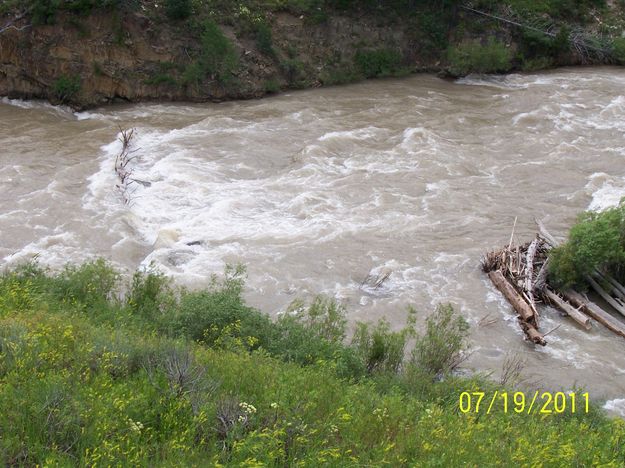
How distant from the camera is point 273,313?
41.2 feet

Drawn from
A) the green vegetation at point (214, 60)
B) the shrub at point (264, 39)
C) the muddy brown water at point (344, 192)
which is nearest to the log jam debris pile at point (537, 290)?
the muddy brown water at point (344, 192)

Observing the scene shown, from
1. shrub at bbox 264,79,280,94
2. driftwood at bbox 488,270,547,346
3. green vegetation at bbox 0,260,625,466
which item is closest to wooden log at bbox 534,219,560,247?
driftwood at bbox 488,270,547,346

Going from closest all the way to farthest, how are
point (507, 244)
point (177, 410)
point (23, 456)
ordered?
1. point (23, 456)
2. point (177, 410)
3. point (507, 244)

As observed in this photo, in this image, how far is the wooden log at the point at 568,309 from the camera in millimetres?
12297

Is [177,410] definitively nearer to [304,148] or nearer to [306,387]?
[306,387]

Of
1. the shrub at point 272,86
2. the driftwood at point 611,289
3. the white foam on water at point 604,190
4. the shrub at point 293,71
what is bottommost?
the driftwood at point 611,289

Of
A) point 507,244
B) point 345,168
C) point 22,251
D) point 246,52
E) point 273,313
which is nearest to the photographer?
point 273,313

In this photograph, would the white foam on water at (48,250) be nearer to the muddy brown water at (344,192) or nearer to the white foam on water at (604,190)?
the muddy brown water at (344,192)

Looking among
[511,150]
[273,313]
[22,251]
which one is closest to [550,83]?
[511,150]

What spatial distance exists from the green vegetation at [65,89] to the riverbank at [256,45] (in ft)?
0.12

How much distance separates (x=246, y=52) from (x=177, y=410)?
22597mm

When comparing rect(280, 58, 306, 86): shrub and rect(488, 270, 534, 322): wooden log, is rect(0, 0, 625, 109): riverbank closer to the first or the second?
rect(280, 58, 306, 86): shrub

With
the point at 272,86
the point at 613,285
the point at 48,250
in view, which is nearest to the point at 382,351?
the point at 613,285

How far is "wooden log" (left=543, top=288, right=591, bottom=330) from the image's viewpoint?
12297 millimetres
